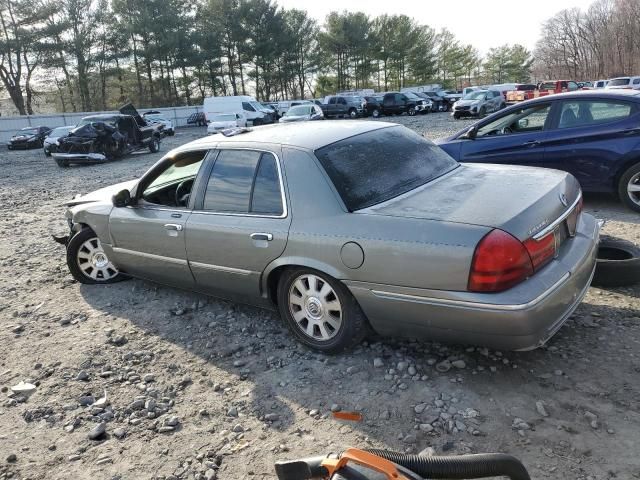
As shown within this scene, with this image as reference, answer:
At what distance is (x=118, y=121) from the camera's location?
1903 cm

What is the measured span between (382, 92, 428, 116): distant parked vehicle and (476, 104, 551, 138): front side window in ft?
102

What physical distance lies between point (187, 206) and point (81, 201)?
1.88m

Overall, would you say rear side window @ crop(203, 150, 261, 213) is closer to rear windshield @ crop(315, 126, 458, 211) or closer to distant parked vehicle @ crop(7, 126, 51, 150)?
rear windshield @ crop(315, 126, 458, 211)

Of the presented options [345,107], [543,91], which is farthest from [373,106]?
[543,91]

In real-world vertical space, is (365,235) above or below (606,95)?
below

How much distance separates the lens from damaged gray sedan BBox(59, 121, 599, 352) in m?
2.89

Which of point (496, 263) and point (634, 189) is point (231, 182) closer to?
point (496, 263)

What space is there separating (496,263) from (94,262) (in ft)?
13.7

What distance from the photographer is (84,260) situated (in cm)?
543

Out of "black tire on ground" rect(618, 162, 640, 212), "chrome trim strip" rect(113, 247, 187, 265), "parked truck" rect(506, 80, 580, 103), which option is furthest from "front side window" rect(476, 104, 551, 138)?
"parked truck" rect(506, 80, 580, 103)

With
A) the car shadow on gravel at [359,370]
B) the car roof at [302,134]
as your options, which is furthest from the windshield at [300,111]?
the car shadow on gravel at [359,370]

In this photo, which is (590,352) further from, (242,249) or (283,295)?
(242,249)

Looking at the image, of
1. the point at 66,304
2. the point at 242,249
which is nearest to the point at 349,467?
the point at 242,249

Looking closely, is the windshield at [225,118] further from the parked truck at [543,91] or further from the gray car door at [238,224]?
the gray car door at [238,224]
